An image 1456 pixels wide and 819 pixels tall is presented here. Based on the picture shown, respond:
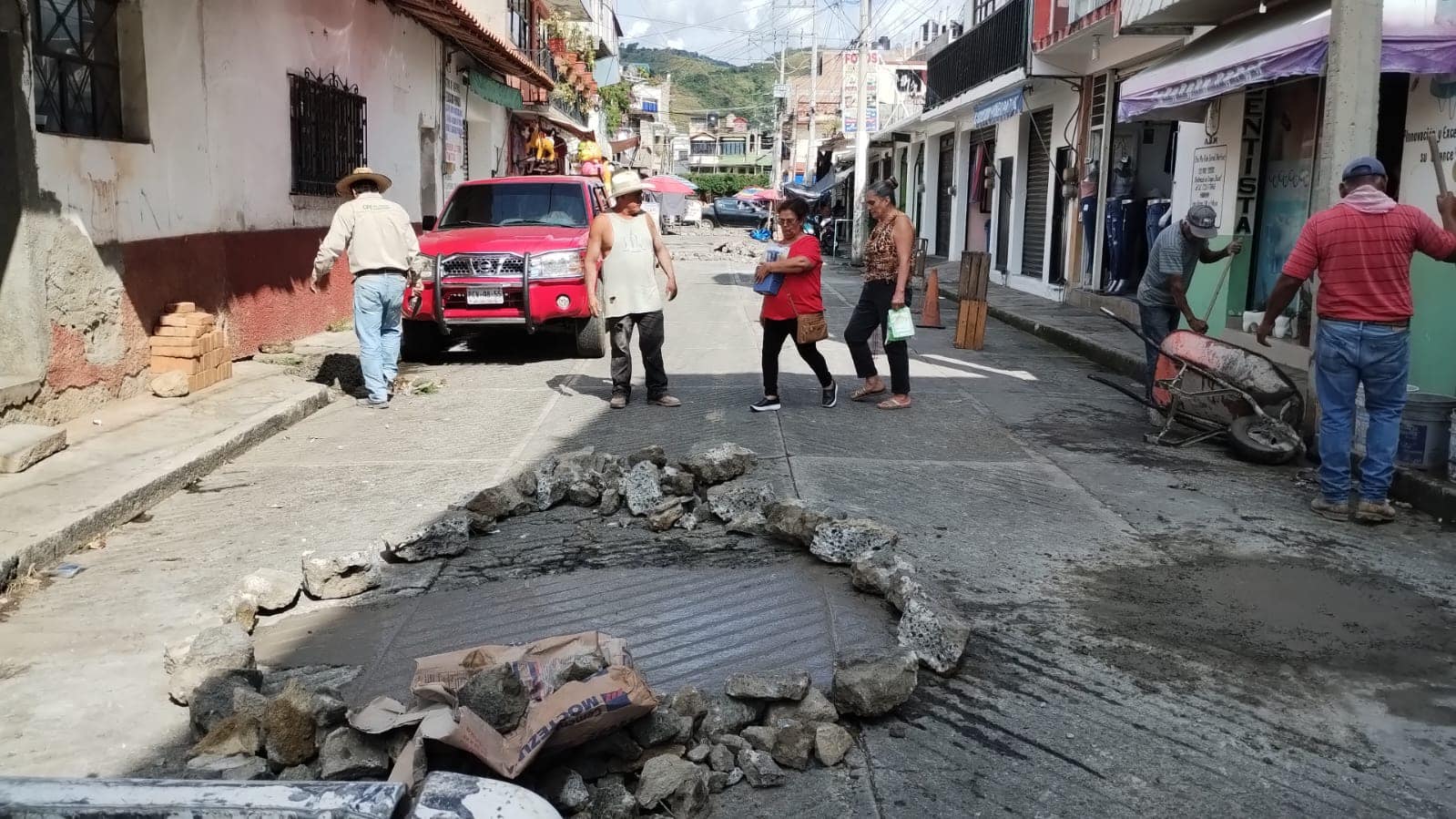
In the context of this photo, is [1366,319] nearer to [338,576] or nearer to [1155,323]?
[1155,323]

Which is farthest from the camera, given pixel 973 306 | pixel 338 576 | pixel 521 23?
pixel 521 23

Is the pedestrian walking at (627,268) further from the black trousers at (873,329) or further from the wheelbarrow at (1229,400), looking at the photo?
the wheelbarrow at (1229,400)

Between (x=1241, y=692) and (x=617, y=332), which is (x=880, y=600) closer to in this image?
(x=1241, y=692)

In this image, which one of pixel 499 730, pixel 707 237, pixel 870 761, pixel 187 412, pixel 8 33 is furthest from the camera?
pixel 707 237

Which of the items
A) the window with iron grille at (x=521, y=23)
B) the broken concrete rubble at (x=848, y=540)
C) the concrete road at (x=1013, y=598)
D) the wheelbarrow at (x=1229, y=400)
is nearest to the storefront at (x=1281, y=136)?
the wheelbarrow at (x=1229, y=400)

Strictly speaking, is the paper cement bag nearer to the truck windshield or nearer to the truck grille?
the truck grille

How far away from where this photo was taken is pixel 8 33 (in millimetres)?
6922

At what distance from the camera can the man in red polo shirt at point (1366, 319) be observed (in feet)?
19.7

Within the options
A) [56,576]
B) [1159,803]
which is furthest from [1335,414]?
[56,576]

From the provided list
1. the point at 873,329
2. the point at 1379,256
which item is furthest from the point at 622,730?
the point at 873,329

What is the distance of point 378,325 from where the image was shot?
897 cm

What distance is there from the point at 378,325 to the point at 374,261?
0.52 meters

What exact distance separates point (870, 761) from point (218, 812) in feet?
6.46

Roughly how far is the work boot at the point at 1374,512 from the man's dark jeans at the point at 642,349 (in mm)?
4696
